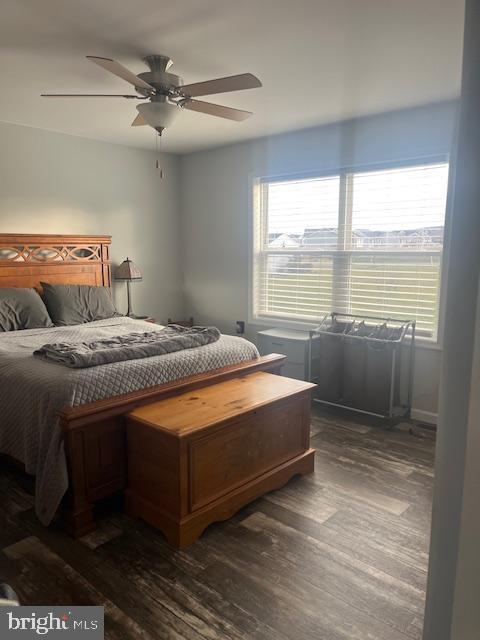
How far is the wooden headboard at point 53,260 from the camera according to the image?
13.3 feet

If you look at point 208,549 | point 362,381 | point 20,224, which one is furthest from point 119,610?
point 20,224

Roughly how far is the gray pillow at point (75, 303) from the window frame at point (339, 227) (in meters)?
1.53

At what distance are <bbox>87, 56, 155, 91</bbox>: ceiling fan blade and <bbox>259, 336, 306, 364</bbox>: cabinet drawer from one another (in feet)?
8.07

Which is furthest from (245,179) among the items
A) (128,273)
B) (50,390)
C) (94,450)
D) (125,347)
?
(94,450)

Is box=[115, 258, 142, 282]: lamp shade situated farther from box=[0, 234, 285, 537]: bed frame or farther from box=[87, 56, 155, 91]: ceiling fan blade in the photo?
box=[87, 56, 155, 91]: ceiling fan blade

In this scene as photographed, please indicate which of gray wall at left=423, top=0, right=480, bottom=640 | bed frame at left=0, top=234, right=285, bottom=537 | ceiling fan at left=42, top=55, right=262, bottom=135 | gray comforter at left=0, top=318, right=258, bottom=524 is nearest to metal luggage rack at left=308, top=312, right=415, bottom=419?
bed frame at left=0, top=234, right=285, bottom=537

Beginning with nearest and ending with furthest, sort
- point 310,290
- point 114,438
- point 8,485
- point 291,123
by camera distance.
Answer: point 114,438
point 8,485
point 291,123
point 310,290

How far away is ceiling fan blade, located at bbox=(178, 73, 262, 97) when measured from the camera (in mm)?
2367

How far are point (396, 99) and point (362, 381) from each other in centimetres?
216

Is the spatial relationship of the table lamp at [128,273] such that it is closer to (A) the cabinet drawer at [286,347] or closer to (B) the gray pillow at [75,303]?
(B) the gray pillow at [75,303]

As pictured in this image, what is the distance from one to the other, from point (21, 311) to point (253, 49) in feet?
8.56

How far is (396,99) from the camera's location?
11.0 feet

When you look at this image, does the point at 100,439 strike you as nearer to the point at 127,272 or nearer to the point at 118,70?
the point at 118,70

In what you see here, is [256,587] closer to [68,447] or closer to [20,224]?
[68,447]
